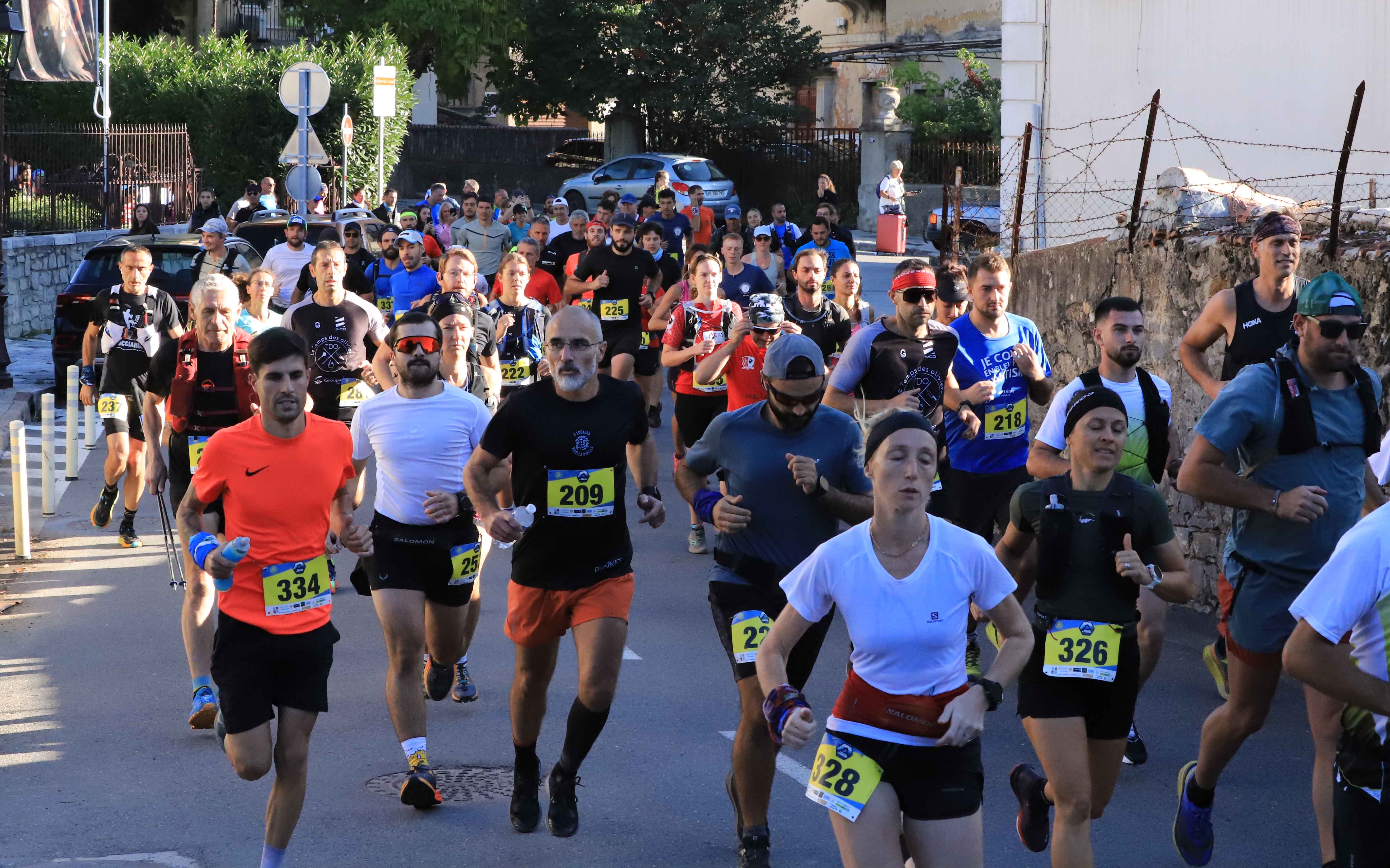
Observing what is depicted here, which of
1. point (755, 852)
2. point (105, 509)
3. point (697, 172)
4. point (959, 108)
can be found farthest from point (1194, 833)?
point (959, 108)

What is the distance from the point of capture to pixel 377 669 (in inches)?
332

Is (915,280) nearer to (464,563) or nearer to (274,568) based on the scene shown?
(464,563)

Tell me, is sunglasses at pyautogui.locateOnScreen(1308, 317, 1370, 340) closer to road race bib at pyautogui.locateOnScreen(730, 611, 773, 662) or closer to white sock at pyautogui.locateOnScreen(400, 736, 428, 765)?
road race bib at pyautogui.locateOnScreen(730, 611, 773, 662)

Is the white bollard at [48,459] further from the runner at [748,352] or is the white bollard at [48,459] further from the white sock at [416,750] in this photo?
the white sock at [416,750]

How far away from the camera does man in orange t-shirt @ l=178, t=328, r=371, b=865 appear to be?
529cm

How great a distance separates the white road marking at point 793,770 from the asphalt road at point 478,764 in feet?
0.05

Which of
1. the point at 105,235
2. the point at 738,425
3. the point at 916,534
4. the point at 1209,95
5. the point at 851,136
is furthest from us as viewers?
the point at 851,136

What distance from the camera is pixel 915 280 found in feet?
25.3

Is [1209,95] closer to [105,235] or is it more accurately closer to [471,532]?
[471,532]

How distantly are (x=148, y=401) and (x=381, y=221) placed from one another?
1639 centimetres

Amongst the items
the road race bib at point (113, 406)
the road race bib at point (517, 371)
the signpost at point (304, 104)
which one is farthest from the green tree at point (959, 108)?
the road race bib at point (113, 406)

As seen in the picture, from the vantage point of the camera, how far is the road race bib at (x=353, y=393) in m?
9.46

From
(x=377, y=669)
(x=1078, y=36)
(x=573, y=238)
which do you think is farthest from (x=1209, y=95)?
(x=377, y=669)

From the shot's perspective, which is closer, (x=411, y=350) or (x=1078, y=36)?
(x=411, y=350)
